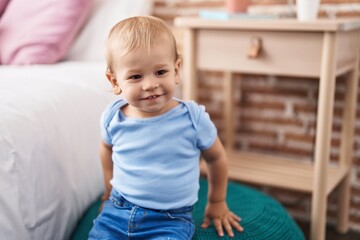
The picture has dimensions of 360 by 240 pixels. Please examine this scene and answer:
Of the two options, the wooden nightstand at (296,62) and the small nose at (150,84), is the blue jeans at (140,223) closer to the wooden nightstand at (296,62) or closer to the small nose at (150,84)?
the small nose at (150,84)

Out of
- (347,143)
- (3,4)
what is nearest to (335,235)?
(347,143)

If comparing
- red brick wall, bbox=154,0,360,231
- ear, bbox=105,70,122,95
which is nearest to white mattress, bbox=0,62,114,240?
ear, bbox=105,70,122,95

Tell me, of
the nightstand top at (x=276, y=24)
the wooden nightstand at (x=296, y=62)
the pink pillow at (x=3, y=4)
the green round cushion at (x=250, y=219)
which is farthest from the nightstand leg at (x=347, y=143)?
the pink pillow at (x=3, y=4)

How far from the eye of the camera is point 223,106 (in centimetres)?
202

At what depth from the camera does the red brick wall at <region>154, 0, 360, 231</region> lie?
72.0 inches

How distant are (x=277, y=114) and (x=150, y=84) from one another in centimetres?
100

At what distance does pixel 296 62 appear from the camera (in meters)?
1.44

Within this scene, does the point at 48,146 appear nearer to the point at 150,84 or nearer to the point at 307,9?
the point at 150,84

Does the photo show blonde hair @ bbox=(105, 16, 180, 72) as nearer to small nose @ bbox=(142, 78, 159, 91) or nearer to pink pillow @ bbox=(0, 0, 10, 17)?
small nose @ bbox=(142, 78, 159, 91)

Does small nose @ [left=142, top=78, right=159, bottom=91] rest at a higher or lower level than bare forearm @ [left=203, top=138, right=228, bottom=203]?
higher

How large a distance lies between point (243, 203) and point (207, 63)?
1.54 ft

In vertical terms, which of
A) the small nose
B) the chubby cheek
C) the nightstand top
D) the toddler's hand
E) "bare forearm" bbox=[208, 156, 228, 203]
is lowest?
the toddler's hand

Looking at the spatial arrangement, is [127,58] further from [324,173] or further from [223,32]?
[324,173]

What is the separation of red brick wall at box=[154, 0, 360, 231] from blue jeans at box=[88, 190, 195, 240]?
0.89 m
